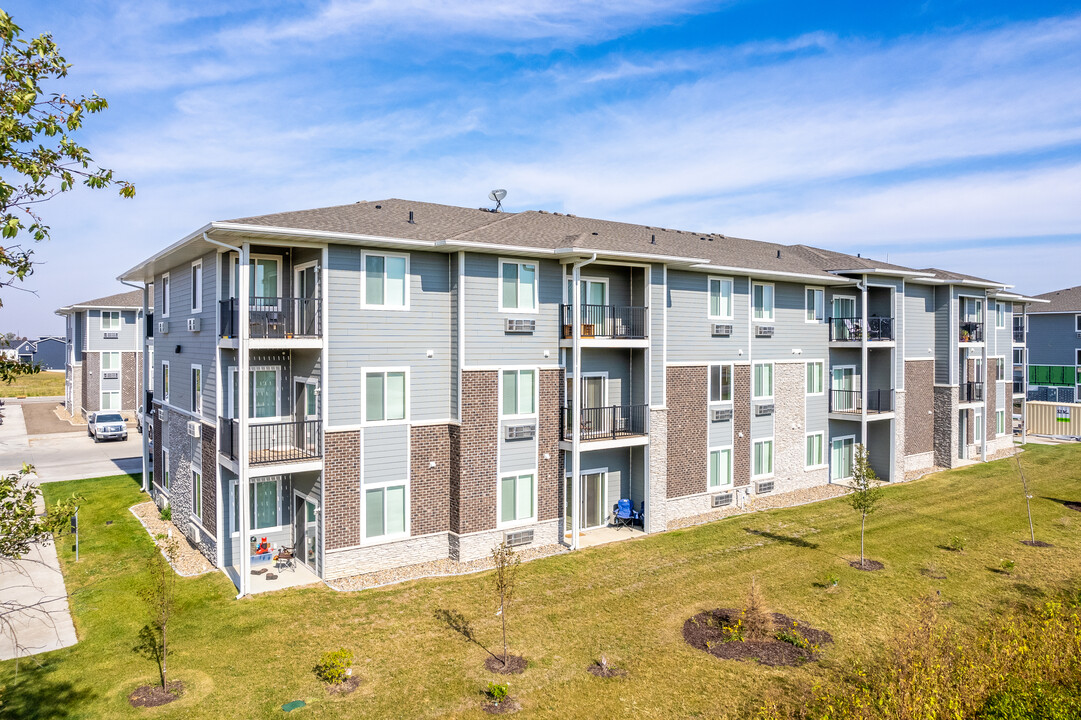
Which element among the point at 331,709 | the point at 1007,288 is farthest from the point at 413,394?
the point at 1007,288

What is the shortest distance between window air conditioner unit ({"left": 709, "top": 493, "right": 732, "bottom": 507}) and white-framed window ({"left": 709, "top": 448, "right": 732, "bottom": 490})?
299mm

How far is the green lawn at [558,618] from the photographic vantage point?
10.2m

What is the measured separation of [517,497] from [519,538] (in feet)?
3.55

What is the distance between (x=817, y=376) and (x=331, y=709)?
844 inches

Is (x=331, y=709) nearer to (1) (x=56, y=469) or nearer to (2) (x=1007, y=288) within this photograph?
(1) (x=56, y=469)

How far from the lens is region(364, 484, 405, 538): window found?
50.6 ft

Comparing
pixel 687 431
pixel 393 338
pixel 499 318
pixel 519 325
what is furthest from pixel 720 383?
pixel 393 338

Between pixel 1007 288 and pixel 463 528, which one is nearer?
pixel 463 528

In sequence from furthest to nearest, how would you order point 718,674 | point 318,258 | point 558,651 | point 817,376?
point 817,376, point 318,258, point 558,651, point 718,674

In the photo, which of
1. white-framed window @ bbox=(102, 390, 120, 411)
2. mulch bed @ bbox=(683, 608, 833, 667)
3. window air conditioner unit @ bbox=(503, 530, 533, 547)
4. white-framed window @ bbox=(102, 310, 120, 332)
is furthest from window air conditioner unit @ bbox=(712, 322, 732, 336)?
white-framed window @ bbox=(102, 390, 120, 411)

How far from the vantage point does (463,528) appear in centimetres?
1619

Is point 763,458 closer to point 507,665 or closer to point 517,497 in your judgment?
point 517,497

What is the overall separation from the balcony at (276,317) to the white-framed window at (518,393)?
4873mm

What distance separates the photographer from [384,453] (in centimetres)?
1562
